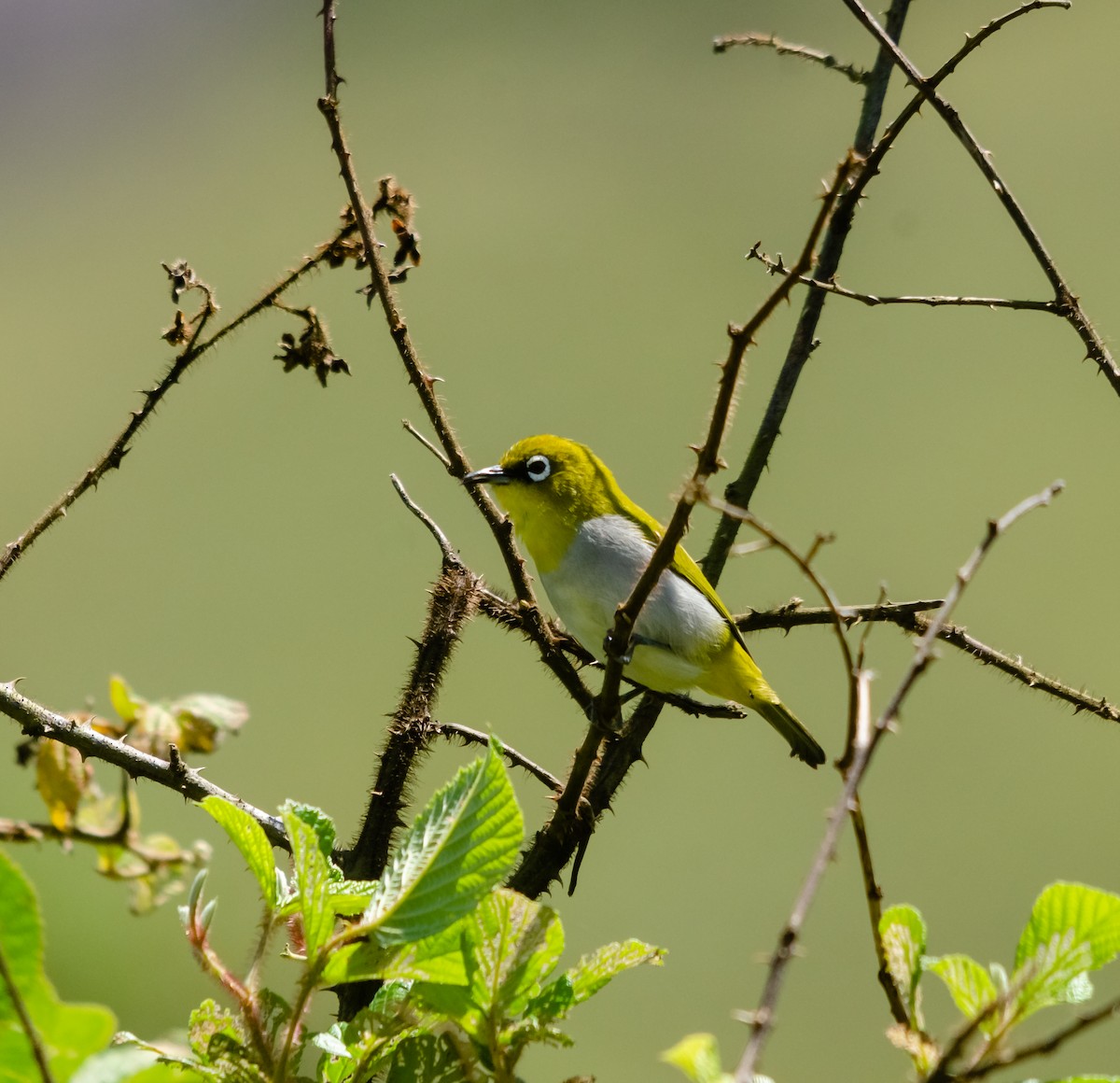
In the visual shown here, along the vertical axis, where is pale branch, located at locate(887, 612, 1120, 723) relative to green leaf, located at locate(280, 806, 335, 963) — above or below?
above

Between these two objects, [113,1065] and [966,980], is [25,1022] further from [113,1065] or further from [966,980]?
[966,980]

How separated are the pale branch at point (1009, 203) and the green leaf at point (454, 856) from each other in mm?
457

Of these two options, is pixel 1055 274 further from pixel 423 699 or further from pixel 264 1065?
pixel 264 1065

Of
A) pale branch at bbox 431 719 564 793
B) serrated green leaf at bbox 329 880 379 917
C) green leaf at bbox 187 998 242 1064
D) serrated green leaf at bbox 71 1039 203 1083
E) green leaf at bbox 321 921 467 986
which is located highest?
pale branch at bbox 431 719 564 793

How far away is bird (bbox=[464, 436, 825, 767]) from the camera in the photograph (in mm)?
1711

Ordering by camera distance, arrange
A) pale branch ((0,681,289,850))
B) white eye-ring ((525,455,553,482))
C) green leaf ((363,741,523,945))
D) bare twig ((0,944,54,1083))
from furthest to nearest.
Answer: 1. white eye-ring ((525,455,553,482))
2. pale branch ((0,681,289,850))
3. green leaf ((363,741,523,945))
4. bare twig ((0,944,54,1083))

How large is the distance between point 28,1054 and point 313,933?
0.12m

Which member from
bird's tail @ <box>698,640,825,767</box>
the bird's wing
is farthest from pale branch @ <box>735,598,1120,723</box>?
bird's tail @ <box>698,640,825,767</box>

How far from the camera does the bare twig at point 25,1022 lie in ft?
0.99

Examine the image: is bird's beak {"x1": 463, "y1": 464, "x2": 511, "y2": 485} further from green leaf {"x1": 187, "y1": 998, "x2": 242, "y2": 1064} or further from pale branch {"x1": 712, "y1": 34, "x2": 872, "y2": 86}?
green leaf {"x1": 187, "y1": 998, "x2": 242, "y2": 1064}

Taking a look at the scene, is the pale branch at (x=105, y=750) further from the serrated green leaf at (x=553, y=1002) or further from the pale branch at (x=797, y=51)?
the pale branch at (x=797, y=51)

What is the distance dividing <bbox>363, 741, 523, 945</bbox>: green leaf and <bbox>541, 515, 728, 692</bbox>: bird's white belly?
1.26 m

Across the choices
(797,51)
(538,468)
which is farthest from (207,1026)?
(538,468)

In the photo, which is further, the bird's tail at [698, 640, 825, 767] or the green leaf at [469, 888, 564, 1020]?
the bird's tail at [698, 640, 825, 767]
